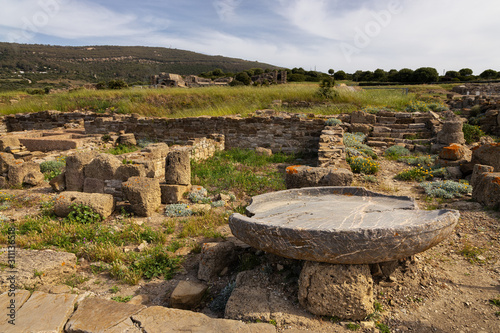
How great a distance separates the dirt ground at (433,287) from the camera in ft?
8.78

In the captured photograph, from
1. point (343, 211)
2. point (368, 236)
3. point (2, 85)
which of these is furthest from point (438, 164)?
point (2, 85)

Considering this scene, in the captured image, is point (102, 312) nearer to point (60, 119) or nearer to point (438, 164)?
point (438, 164)

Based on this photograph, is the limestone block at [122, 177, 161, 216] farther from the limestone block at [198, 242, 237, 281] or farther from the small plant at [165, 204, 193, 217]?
the limestone block at [198, 242, 237, 281]

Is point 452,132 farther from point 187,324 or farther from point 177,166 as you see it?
point 187,324

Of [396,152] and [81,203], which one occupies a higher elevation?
[396,152]

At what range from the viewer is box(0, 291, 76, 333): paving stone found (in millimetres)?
2473

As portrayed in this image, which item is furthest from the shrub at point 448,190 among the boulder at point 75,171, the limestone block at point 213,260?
the boulder at point 75,171

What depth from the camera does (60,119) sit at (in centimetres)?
1572

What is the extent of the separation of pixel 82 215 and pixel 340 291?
4538 millimetres

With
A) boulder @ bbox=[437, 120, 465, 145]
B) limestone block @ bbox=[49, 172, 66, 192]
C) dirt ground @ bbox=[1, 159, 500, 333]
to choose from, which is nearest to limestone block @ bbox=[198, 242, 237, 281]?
dirt ground @ bbox=[1, 159, 500, 333]

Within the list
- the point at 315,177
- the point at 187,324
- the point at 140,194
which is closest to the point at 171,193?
the point at 140,194

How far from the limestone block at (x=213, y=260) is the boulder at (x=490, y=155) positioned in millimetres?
6567

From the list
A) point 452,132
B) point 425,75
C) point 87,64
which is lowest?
point 452,132

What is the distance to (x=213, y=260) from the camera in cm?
374
